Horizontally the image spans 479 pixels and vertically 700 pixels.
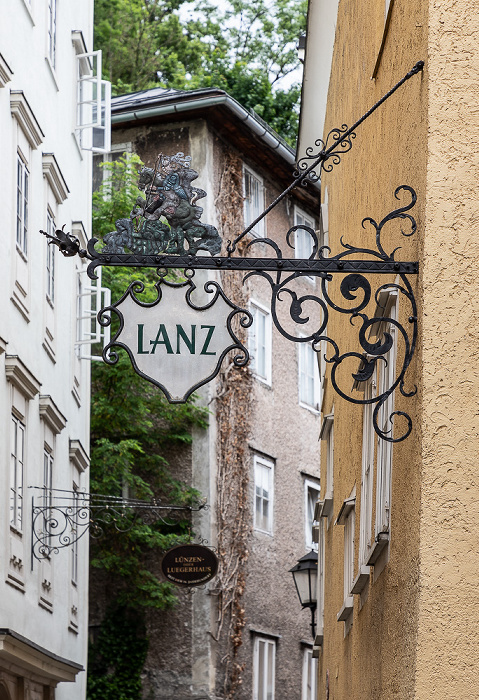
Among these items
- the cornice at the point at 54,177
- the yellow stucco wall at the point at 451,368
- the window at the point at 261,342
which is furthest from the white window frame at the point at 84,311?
the yellow stucco wall at the point at 451,368

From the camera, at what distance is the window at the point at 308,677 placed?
84.1 ft

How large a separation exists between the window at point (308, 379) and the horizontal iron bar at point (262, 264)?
72.3 feet

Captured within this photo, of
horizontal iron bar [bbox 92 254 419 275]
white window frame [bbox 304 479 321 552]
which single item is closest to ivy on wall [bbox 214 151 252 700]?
white window frame [bbox 304 479 321 552]

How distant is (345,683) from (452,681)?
196 inches

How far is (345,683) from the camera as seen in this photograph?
31.3ft

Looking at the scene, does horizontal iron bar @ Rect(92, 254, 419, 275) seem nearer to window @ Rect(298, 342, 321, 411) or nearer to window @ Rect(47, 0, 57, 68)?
window @ Rect(47, 0, 57, 68)

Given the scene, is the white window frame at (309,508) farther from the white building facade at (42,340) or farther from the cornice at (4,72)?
the cornice at (4,72)

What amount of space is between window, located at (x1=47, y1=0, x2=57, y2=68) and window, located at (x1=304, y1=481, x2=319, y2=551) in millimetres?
12303

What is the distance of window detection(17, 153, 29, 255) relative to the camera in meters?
15.0

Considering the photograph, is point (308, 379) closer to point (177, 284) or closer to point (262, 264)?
point (177, 284)

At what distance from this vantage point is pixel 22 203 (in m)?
15.3

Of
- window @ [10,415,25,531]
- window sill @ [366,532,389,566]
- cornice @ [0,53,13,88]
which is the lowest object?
window sill @ [366,532,389,566]

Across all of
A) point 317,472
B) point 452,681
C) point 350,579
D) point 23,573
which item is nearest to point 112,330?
point 317,472

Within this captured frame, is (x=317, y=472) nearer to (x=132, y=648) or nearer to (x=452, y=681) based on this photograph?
(x=132, y=648)
